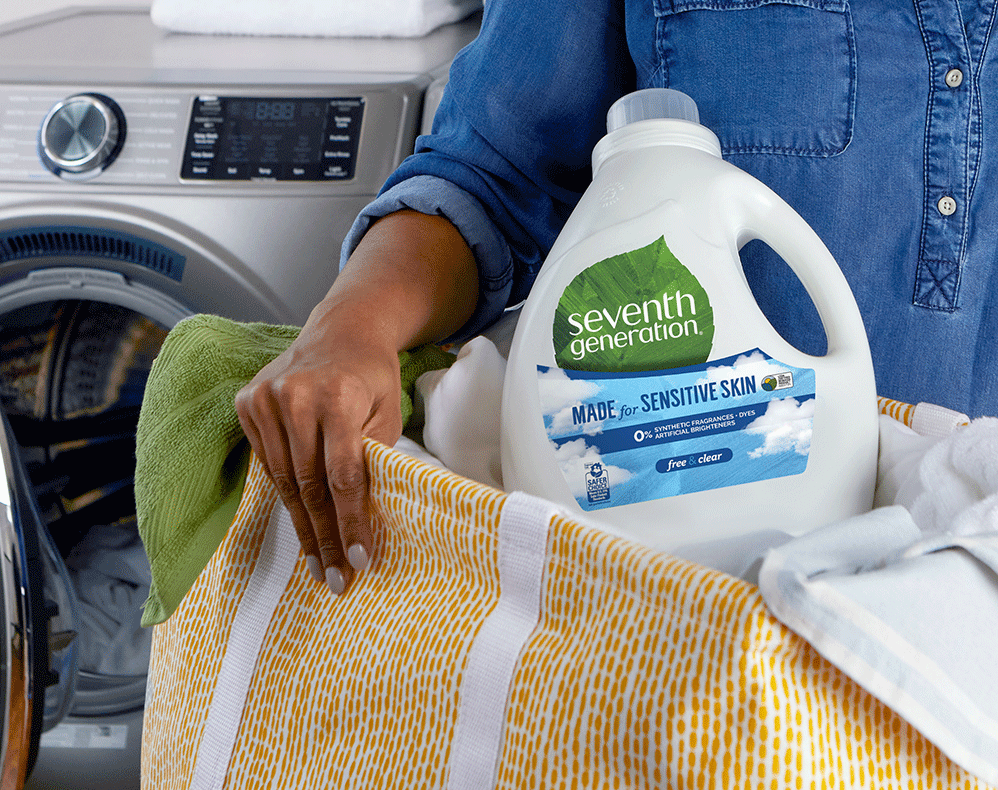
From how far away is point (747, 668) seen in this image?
0.22 meters

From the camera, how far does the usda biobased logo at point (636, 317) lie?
0.33 meters

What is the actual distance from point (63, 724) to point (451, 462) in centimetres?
83

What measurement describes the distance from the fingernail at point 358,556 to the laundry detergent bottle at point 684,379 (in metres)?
0.07

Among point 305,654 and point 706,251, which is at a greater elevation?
point 706,251

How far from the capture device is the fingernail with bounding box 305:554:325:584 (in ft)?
1.17

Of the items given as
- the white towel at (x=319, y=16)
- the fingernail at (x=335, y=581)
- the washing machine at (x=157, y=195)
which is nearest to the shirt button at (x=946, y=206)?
the fingernail at (x=335, y=581)

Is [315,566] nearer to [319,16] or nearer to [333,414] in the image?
[333,414]

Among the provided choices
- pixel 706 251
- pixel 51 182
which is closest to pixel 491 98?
pixel 706 251

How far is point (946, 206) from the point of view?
47 cm

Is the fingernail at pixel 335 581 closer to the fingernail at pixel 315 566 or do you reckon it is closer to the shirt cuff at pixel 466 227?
the fingernail at pixel 315 566

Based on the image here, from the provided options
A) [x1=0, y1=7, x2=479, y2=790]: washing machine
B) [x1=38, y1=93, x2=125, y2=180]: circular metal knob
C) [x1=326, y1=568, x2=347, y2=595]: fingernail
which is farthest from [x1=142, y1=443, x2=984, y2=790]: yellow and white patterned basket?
[x1=38, y1=93, x2=125, y2=180]: circular metal knob

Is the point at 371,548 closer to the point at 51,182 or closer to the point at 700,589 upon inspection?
the point at 700,589

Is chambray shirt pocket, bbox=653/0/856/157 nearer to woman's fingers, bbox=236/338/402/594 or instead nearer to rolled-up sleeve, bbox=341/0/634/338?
rolled-up sleeve, bbox=341/0/634/338

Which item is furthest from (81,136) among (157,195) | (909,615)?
(909,615)
